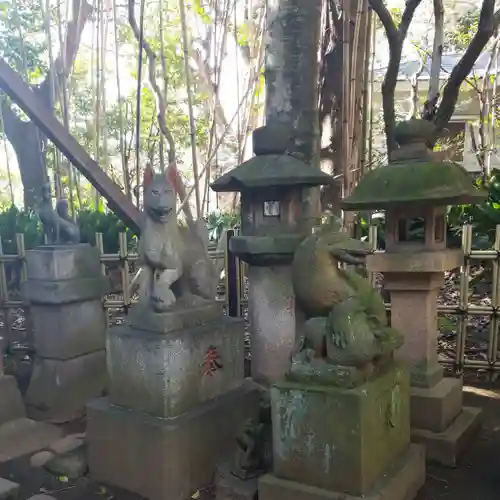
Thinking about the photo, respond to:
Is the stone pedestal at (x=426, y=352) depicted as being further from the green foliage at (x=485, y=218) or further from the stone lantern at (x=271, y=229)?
the green foliage at (x=485, y=218)

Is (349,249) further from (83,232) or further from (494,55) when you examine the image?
(494,55)

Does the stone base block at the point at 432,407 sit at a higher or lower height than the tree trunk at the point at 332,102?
lower

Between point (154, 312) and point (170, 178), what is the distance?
75cm

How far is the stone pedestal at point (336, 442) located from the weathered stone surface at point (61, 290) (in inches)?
93.5

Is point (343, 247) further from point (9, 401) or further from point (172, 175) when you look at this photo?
point (9, 401)

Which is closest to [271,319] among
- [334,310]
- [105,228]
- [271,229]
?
[271,229]

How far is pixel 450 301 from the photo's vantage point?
6.05 m

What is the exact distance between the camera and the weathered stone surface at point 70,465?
11.3ft

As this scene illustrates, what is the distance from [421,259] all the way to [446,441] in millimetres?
1052

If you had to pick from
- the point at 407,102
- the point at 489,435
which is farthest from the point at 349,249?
the point at 407,102

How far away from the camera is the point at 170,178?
3.26 m

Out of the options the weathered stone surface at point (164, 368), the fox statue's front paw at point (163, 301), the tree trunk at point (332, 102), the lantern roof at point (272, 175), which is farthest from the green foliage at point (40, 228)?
the fox statue's front paw at point (163, 301)

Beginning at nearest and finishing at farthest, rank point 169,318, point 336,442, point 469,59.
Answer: point 336,442 < point 169,318 < point 469,59

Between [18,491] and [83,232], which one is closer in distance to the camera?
[18,491]
